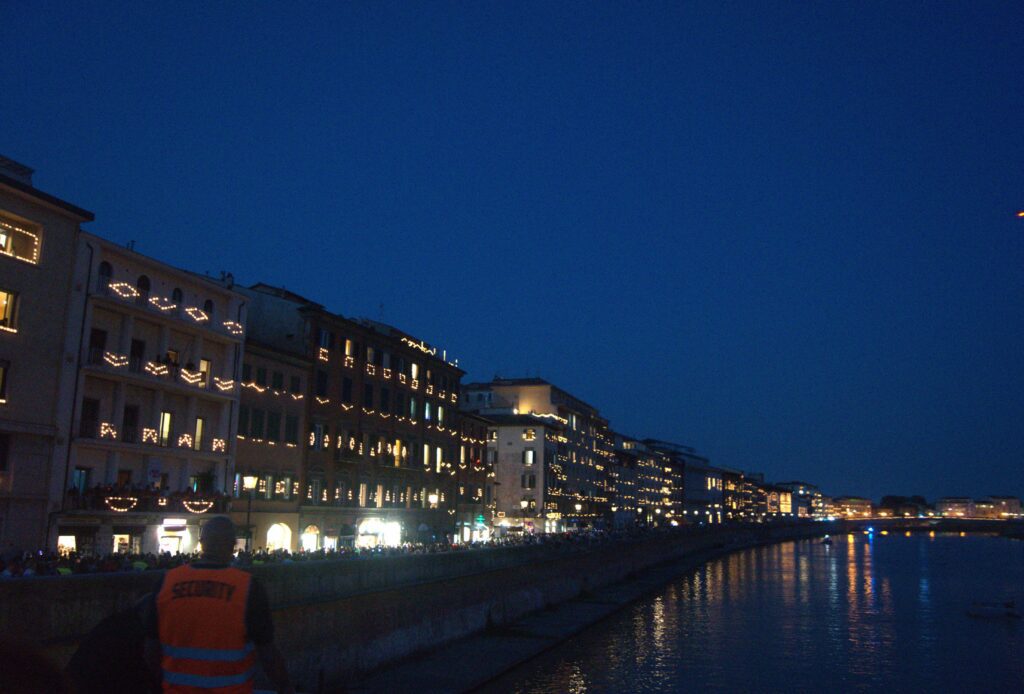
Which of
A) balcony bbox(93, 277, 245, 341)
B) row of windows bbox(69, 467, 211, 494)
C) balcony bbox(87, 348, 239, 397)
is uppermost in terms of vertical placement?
balcony bbox(93, 277, 245, 341)

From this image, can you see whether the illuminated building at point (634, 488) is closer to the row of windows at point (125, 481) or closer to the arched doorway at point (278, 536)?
the arched doorway at point (278, 536)

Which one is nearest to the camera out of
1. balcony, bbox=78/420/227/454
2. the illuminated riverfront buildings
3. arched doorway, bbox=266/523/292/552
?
the illuminated riverfront buildings

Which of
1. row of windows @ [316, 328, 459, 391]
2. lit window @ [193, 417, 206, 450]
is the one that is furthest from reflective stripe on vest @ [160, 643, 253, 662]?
row of windows @ [316, 328, 459, 391]

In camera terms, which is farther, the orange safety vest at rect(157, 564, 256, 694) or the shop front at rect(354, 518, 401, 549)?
the shop front at rect(354, 518, 401, 549)

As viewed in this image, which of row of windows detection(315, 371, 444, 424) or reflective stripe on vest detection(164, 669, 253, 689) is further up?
row of windows detection(315, 371, 444, 424)

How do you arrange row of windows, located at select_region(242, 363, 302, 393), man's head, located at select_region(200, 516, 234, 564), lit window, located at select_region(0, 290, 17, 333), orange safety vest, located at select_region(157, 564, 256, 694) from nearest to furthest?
orange safety vest, located at select_region(157, 564, 256, 694) < man's head, located at select_region(200, 516, 234, 564) < lit window, located at select_region(0, 290, 17, 333) < row of windows, located at select_region(242, 363, 302, 393)

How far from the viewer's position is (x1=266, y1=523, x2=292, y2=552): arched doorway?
49.4 metres

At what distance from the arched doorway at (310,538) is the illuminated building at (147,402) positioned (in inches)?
316

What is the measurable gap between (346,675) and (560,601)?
102ft

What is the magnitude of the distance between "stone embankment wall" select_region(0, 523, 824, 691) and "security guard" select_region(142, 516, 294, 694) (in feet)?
37.9

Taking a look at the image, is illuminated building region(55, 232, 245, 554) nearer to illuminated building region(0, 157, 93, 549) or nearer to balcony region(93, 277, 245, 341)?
balcony region(93, 277, 245, 341)

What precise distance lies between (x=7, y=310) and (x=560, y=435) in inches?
3515

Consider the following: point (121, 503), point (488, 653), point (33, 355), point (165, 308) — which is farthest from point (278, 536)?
point (33, 355)

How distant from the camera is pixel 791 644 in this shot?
4628cm
